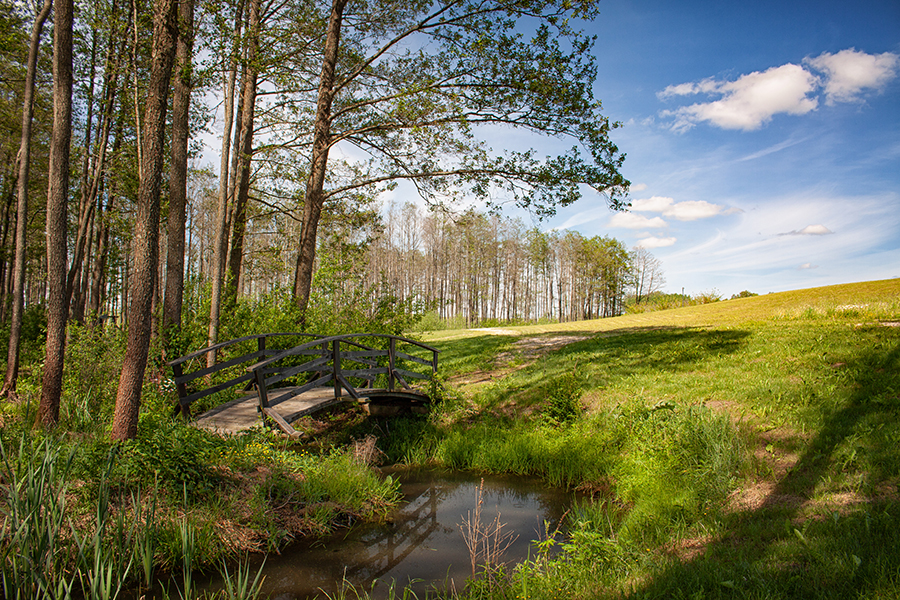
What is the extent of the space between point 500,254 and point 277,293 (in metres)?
37.2

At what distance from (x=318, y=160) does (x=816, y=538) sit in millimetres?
11549

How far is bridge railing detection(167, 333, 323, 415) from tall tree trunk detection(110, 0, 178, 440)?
164 centimetres

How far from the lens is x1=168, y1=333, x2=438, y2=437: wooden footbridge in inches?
307

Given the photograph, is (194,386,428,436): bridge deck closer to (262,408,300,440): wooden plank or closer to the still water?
(262,408,300,440): wooden plank

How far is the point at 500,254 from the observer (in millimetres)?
47344

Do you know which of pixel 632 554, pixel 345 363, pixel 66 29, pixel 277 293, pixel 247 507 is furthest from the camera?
pixel 345 363

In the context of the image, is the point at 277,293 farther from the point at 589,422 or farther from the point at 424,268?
the point at 424,268

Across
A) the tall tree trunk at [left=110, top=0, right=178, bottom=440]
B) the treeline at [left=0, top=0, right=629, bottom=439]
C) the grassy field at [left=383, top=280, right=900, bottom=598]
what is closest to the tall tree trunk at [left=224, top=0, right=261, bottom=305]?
the treeline at [left=0, top=0, right=629, bottom=439]

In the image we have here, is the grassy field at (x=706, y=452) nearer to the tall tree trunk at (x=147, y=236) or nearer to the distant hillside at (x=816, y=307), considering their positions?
the distant hillside at (x=816, y=307)

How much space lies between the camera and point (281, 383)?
1100cm

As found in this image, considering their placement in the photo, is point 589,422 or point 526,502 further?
point 589,422

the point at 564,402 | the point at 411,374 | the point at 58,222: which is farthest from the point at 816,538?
the point at 58,222

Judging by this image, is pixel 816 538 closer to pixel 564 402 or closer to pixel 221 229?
pixel 564 402

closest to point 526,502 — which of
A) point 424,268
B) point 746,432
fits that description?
point 746,432
